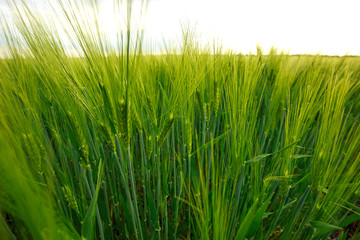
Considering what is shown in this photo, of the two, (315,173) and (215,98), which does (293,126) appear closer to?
(315,173)

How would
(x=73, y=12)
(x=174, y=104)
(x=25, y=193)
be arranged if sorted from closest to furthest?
1. (x=25, y=193)
2. (x=73, y=12)
3. (x=174, y=104)

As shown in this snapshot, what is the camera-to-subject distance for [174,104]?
1.95 ft

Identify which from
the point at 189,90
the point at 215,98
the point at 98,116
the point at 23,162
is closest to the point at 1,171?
the point at 23,162

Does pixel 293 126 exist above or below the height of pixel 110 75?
below

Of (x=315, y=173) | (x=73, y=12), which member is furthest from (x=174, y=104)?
(x=315, y=173)

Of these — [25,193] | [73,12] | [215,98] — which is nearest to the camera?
[25,193]

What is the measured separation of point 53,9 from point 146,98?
1.11 feet

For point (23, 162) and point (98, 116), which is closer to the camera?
point (23, 162)

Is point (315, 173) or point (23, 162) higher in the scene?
point (23, 162)

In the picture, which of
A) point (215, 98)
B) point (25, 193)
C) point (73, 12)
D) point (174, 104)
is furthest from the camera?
point (215, 98)

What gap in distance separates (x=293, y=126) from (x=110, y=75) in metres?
0.59

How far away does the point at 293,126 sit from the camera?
668 millimetres

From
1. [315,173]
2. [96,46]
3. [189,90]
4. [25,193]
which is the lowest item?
[315,173]

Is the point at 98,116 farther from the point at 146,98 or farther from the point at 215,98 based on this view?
the point at 215,98
